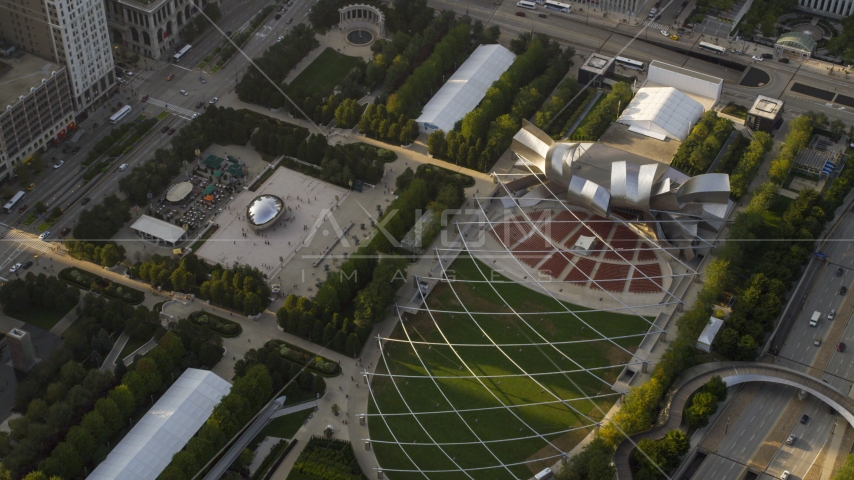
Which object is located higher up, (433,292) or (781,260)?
(781,260)

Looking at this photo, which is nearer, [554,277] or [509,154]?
[554,277]

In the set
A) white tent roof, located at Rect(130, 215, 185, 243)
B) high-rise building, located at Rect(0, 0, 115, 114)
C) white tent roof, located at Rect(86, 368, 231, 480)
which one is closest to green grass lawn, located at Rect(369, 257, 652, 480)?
white tent roof, located at Rect(86, 368, 231, 480)

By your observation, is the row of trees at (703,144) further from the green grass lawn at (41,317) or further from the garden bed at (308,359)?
the green grass lawn at (41,317)

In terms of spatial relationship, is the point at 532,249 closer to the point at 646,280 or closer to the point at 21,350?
the point at 646,280

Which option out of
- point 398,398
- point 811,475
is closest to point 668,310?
point 811,475

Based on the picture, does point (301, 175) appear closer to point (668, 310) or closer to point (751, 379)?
point (668, 310)

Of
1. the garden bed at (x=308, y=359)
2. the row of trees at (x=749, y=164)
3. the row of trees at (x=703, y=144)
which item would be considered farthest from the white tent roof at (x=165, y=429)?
the row of trees at (x=749, y=164)

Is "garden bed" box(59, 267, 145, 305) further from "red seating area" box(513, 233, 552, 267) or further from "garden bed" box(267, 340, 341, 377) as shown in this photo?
"red seating area" box(513, 233, 552, 267)
